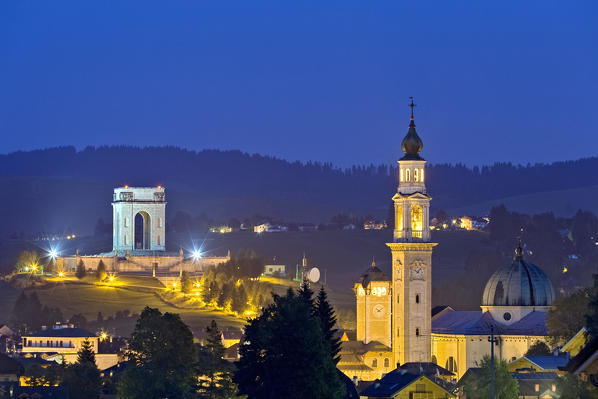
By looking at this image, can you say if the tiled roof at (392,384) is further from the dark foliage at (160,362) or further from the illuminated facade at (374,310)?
the illuminated facade at (374,310)

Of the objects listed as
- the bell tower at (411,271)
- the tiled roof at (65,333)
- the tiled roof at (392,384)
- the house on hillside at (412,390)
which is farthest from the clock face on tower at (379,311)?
the house on hillside at (412,390)

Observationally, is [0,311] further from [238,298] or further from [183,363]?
[183,363]

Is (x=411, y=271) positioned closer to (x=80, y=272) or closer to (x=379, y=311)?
(x=379, y=311)

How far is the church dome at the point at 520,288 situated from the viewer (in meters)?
136

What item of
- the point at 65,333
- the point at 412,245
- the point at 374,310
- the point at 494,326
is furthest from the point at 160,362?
the point at 65,333

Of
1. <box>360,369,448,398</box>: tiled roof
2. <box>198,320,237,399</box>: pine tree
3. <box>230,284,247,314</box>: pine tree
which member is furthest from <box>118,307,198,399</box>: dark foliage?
<box>230,284,247,314</box>: pine tree

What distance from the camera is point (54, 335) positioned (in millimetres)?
152000

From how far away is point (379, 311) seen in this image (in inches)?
5546

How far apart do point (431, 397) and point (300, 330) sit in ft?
94.5

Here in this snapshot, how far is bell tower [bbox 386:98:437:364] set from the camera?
128 meters

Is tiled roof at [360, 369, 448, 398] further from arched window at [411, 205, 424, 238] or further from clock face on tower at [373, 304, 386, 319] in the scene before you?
clock face on tower at [373, 304, 386, 319]

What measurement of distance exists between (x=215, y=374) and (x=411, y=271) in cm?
3685

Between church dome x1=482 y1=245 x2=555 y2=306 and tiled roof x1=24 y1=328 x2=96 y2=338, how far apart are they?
108ft

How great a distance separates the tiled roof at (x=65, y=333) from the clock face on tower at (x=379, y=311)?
23.5 m
